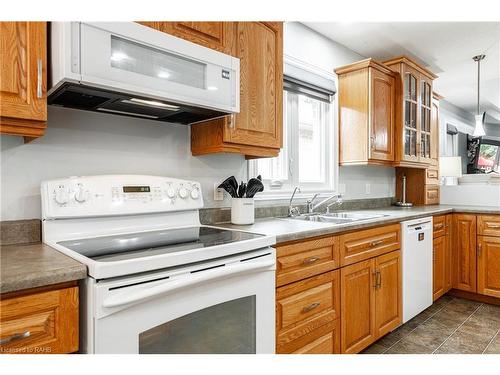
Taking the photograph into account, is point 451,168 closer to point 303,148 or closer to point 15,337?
point 303,148

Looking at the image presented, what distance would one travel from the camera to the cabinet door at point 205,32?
4.86ft

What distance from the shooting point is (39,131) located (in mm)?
1202

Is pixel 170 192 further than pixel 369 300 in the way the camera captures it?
No

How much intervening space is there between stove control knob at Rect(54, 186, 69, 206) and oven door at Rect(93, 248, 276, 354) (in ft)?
1.89

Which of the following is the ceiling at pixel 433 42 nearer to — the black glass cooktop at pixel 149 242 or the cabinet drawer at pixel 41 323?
the black glass cooktop at pixel 149 242

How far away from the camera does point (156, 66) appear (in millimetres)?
1367

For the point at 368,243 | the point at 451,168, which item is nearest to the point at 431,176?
the point at 451,168

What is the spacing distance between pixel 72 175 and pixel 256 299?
99 cm

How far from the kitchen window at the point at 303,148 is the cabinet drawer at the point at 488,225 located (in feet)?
4.65

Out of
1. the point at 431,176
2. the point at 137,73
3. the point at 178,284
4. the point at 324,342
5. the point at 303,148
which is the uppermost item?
the point at 137,73

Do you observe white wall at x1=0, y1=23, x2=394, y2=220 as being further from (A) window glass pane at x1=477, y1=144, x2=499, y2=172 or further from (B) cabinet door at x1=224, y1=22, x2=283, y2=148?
(A) window glass pane at x1=477, y1=144, x2=499, y2=172

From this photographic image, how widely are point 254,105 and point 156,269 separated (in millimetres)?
1140

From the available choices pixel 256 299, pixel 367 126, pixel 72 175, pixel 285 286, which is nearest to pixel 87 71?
pixel 72 175

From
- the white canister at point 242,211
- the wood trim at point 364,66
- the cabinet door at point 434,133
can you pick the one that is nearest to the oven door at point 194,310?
the white canister at point 242,211
